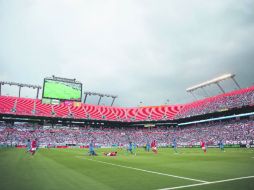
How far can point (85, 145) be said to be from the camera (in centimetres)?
7206

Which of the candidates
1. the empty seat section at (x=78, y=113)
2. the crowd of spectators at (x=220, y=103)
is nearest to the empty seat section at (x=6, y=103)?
the empty seat section at (x=78, y=113)

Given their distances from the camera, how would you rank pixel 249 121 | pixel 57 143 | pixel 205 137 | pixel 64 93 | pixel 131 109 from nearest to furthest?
1. pixel 64 93
2. pixel 249 121
3. pixel 205 137
4. pixel 57 143
5. pixel 131 109

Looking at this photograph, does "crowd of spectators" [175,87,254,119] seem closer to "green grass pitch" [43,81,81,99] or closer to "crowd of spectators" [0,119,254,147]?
"crowd of spectators" [0,119,254,147]

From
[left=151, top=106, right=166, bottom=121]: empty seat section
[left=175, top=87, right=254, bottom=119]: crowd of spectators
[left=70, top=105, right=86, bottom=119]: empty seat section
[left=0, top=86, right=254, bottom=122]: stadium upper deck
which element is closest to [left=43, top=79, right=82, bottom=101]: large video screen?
[left=0, top=86, right=254, bottom=122]: stadium upper deck

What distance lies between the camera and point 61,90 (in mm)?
51562

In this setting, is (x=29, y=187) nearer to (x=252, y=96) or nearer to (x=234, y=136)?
(x=234, y=136)

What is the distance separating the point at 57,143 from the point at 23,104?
20496 millimetres

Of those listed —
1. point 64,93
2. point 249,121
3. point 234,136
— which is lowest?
point 234,136

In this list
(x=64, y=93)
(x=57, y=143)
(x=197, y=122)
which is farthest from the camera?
(x=197, y=122)

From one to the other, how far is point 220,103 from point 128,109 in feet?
136

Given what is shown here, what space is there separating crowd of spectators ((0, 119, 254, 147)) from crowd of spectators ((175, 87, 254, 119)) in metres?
4.40

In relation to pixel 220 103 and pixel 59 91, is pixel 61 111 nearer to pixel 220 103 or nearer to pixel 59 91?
pixel 59 91

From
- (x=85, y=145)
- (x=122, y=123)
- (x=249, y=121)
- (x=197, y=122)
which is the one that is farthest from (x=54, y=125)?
(x=249, y=121)

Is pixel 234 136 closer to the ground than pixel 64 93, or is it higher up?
closer to the ground
